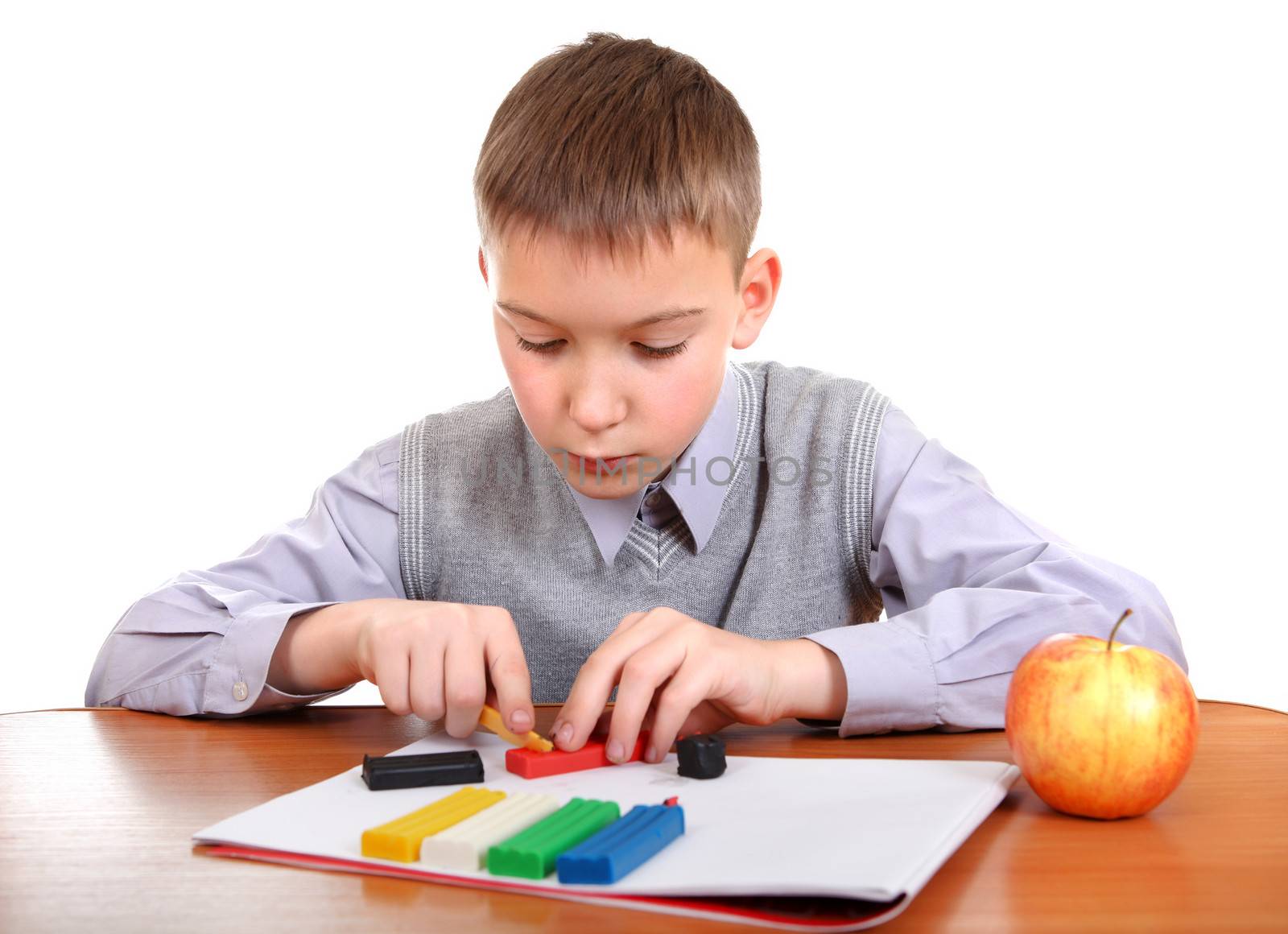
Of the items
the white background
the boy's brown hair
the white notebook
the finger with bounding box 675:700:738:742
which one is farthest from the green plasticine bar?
the white background

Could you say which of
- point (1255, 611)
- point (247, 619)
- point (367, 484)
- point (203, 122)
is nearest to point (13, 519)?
point (203, 122)

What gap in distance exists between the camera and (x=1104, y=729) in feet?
2.14

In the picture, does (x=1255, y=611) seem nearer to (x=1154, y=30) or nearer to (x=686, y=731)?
(x=1154, y=30)

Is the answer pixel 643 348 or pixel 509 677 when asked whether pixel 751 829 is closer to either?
pixel 509 677

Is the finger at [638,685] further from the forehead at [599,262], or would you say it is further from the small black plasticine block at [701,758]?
the forehead at [599,262]

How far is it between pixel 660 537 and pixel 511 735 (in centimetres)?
44

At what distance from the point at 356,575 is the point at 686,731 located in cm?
48

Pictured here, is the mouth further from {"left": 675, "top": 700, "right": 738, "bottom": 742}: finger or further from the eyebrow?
{"left": 675, "top": 700, "right": 738, "bottom": 742}: finger

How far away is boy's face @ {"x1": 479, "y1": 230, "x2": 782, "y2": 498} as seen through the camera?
0.92 m

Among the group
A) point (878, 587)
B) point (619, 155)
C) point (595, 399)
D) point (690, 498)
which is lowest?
point (878, 587)

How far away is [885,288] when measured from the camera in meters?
2.19

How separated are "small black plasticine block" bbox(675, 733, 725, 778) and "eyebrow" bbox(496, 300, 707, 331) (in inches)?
13.2

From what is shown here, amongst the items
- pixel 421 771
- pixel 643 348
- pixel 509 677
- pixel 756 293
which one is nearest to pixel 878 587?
pixel 756 293

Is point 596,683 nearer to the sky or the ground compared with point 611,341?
nearer to the ground
